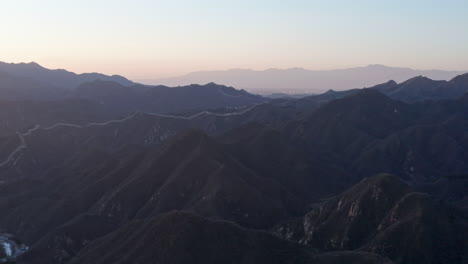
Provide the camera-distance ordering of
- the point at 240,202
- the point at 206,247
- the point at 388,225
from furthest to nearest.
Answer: the point at 240,202, the point at 388,225, the point at 206,247

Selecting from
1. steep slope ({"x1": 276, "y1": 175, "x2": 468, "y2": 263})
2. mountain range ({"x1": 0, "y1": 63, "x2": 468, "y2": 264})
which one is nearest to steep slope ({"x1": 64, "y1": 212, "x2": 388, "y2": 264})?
mountain range ({"x1": 0, "y1": 63, "x2": 468, "y2": 264})

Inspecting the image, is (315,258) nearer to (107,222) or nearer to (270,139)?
(107,222)

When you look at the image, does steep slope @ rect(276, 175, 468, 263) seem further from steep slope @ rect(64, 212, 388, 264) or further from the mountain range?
steep slope @ rect(64, 212, 388, 264)

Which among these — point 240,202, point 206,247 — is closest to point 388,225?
point 206,247

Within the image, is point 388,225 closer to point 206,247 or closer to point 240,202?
point 206,247

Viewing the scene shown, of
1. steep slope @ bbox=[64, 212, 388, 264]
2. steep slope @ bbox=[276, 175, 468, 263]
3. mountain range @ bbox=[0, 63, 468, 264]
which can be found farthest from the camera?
steep slope @ bbox=[276, 175, 468, 263]

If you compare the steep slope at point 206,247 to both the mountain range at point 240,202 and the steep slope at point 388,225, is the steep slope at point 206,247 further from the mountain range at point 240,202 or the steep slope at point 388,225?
the steep slope at point 388,225

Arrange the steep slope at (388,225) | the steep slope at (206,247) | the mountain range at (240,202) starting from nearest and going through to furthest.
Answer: the steep slope at (206,247), the mountain range at (240,202), the steep slope at (388,225)

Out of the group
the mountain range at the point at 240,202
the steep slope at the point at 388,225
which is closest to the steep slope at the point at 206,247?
the mountain range at the point at 240,202
